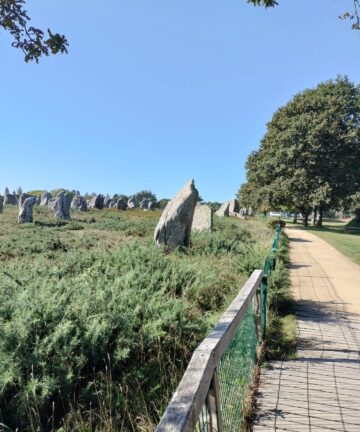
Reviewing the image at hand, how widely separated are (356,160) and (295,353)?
28.6 m

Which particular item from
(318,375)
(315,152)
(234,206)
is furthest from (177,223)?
(234,206)

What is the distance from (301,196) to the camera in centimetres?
2980

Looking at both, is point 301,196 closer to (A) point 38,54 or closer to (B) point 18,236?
(B) point 18,236

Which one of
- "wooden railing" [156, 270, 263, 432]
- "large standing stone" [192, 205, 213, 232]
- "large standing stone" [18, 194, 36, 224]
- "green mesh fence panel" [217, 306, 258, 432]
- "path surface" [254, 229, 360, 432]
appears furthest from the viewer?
"large standing stone" [18, 194, 36, 224]

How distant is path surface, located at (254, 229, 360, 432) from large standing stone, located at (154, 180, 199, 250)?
182 inches

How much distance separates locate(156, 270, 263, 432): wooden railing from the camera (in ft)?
4.66

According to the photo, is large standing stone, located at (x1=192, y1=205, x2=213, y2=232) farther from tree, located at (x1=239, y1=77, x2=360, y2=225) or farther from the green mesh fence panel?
tree, located at (x1=239, y1=77, x2=360, y2=225)

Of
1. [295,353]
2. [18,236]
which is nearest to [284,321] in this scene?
[295,353]

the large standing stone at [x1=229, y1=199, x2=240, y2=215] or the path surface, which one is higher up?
the large standing stone at [x1=229, y1=199, x2=240, y2=215]

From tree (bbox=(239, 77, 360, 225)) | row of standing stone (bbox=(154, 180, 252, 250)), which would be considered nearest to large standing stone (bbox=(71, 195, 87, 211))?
tree (bbox=(239, 77, 360, 225))

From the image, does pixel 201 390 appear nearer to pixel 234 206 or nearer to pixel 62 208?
pixel 62 208

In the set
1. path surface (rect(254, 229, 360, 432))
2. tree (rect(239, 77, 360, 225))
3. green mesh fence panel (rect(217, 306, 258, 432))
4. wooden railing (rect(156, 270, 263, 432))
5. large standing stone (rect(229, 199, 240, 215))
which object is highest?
tree (rect(239, 77, 360, 225))

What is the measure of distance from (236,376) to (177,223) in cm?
847

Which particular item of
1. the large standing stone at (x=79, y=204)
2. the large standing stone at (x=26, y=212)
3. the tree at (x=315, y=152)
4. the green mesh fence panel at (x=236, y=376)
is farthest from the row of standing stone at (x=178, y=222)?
the large standing stone at (x=79, y=204)
